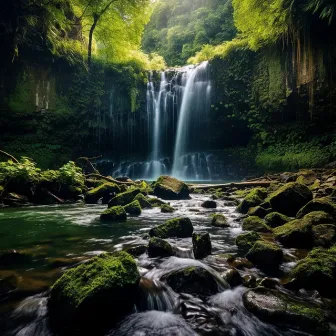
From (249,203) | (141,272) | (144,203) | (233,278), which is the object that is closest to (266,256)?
(233,278)

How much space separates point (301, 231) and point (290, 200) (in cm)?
196

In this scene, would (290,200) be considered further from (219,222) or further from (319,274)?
(319,274)

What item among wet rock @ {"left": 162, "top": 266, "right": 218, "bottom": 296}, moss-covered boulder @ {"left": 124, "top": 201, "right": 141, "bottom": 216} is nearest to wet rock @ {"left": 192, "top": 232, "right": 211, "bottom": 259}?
wet rock @ {"left": 162, "top": 266, "right": 218, "bottom": 296}

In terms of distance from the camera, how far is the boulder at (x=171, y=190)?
9.19 m

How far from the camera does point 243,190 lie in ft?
31.6

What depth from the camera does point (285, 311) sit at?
2020mm

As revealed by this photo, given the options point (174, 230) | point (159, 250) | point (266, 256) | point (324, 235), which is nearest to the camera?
point (266, 256)

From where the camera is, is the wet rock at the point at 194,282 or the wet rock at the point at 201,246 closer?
the wet rock at the point at 194,282

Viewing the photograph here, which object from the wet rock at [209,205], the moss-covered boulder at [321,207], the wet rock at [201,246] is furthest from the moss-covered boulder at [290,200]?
the wet rock at [201,246]

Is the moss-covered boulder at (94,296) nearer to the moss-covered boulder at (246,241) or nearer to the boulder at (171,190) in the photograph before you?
the moss-covered boulder at (246,241)

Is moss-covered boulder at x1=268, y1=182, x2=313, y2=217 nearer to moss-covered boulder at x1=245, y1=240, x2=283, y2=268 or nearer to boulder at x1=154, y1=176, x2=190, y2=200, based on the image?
moss-covered boulder at x1=245, y1=240, x2=283, y2=268

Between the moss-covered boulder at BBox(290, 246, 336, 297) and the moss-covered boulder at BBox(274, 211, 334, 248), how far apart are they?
40.1 inches

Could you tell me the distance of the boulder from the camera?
30.1 feet

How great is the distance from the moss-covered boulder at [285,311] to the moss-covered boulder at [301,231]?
1.54 m
